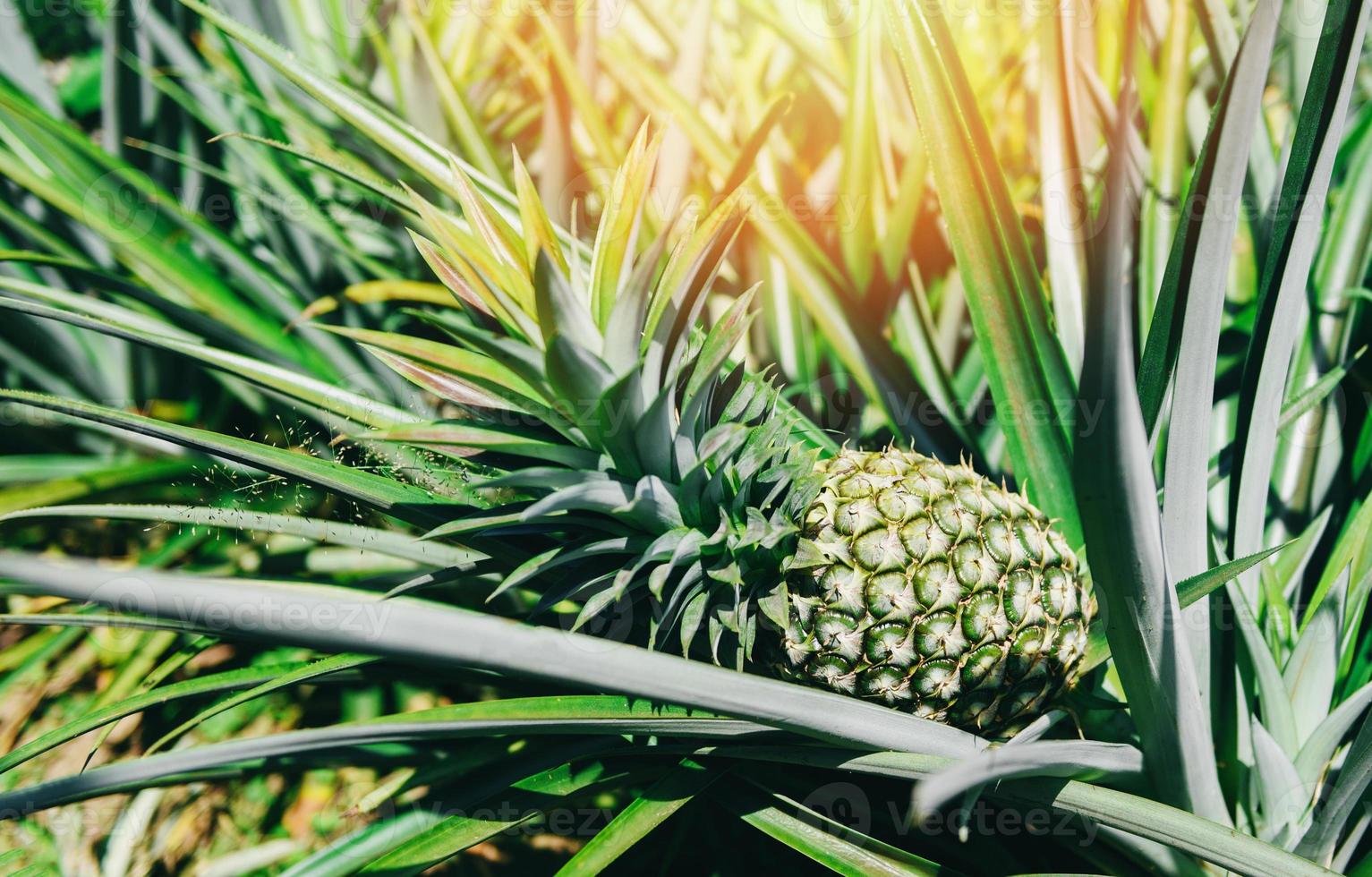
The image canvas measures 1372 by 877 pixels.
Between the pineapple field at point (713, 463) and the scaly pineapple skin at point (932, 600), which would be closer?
the pineapple field at point (713, 463)

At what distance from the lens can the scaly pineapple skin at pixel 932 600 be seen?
2.79 feet

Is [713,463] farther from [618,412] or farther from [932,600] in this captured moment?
[932,600]

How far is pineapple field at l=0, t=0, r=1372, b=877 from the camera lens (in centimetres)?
69

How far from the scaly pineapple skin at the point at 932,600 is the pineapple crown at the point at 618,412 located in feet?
0.21

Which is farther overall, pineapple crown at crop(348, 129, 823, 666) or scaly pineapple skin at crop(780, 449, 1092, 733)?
scaly pineapple skin at crop(780, 449, 1092, 733)

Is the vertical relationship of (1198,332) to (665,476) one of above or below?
above

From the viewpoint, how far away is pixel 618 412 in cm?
75

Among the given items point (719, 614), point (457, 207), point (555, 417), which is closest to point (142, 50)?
point (457, 207)

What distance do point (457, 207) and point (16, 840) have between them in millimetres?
1370

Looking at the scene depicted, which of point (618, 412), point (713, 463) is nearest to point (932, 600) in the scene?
point (713, 463)

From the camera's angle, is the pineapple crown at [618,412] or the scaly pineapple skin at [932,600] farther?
the scaly pineapple skin at [932,600]

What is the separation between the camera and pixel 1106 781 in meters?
0.84

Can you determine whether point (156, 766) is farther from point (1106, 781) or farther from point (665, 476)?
point (1106, 781)

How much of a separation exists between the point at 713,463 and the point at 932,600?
0.97 feet
